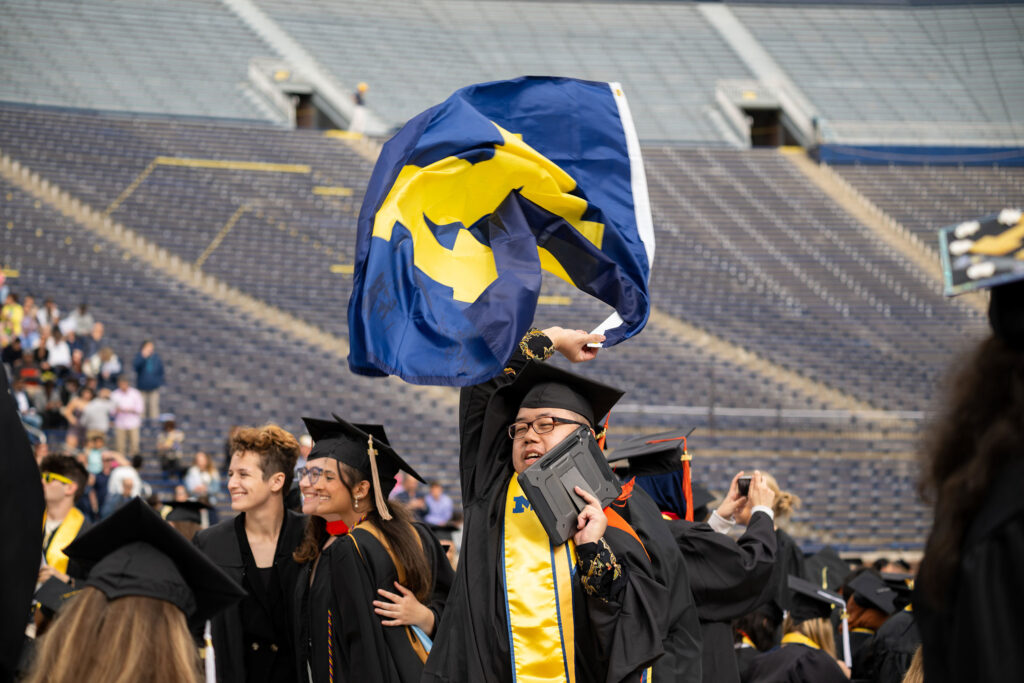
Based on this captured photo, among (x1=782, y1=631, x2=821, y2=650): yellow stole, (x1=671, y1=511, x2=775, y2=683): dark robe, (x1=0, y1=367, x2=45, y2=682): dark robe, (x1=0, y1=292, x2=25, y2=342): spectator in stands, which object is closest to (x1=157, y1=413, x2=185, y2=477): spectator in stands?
(x1=0, y1=292, x2=25, y2=342): spectator in stands

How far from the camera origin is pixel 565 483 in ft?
9.31

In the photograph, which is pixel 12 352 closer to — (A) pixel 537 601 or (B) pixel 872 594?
(B) pixel 872 594

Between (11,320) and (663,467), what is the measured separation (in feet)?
44.0

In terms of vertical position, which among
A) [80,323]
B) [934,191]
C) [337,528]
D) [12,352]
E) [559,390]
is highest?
[934,191]

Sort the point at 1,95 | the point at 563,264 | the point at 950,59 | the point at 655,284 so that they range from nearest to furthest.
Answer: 1. the point at 563,264
2. the point at 655,284
3. the point at 1,95
4. the point at 950,59

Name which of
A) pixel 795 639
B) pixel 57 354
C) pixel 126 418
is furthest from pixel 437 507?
pixel 795 639

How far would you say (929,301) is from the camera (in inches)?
993

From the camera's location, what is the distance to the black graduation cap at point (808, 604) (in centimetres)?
486

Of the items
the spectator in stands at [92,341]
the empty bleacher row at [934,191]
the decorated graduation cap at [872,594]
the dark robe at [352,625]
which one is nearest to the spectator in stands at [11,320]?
the spectator in stands at [92,341]

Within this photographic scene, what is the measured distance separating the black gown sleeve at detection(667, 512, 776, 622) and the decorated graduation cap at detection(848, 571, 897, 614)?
6.84 feet

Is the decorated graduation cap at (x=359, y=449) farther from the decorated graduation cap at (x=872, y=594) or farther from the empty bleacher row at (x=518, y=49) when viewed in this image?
the empty bleacher row at (x=518, y=49)

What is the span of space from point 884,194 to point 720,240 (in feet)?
19.5

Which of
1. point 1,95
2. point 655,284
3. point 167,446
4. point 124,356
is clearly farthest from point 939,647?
point 1,95

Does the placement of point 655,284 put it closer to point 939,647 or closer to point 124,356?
point 124,356
